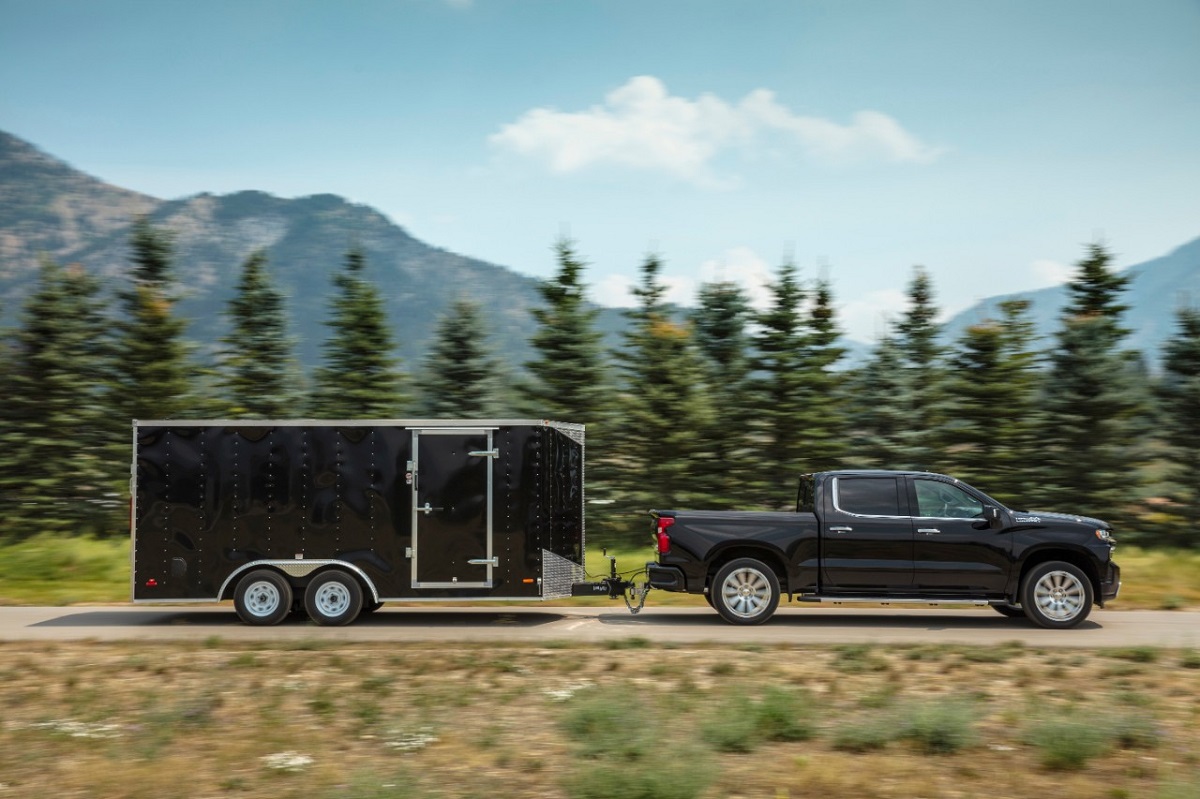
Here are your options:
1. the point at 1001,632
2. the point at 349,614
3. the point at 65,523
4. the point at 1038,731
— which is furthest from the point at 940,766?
the point at 65,523

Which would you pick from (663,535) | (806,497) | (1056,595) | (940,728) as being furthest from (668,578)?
(940,728)

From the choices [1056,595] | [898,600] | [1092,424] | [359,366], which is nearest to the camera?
[898,600]

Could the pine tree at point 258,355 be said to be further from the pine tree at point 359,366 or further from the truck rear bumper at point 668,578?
the truck rear bumper at point 668,578

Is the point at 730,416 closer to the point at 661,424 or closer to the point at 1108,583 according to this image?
the point at 661,424

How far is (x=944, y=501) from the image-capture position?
14.7m

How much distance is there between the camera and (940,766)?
25.0 ft

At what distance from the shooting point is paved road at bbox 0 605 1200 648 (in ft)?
44.3

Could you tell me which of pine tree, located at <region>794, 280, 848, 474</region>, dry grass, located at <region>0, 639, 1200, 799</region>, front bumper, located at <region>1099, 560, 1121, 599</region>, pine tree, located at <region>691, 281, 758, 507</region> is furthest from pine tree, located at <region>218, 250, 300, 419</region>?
front bumper, located at <region>1099, 560, 1121, 599</region>

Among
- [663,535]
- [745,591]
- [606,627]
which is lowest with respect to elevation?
[606,627]

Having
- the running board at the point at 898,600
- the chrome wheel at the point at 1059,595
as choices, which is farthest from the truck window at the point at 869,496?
the chrome wheel at the point at 1059,595

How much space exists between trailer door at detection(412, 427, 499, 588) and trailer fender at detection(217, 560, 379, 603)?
66cm

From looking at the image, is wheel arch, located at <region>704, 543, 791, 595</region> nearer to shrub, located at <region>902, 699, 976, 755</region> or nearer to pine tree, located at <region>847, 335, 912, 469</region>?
shrub, located at <region>902, 699, 976, 755</region>

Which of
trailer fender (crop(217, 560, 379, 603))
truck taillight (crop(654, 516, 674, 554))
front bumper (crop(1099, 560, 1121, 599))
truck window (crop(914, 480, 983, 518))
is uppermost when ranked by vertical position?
truck window (crop(914, 480, 983, 518))

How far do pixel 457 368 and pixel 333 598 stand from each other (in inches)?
550
